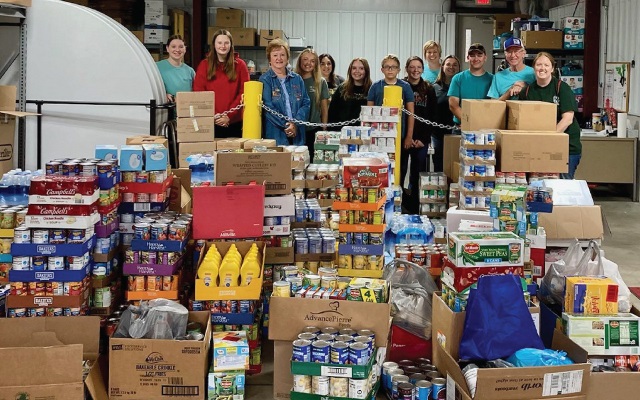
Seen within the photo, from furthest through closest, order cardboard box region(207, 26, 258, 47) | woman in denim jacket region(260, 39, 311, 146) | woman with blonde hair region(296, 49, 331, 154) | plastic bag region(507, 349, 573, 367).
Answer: cardboard box region(207, 26, 258, 47), woman with blonde hair region(296, 49, 331, 154), woman in denim jacket region(260, 39, 311, 146), plastic bag region(507, 349, 573, 367)

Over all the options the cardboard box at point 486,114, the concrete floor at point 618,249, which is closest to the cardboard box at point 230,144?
the cardboard box at point 486,114

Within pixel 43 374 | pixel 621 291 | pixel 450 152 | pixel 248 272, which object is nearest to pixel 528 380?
pixel 621 291

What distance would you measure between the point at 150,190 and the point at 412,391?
81.5 inches

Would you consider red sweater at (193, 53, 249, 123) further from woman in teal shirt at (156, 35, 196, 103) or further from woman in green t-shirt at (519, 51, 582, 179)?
woman in green t-shirt at (519, 51, 582, 179)

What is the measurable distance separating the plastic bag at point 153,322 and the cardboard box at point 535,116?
373 cm

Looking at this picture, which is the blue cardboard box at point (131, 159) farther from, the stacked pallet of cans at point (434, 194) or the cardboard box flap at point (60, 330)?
the stacked pallet of cans at point (434, 194)

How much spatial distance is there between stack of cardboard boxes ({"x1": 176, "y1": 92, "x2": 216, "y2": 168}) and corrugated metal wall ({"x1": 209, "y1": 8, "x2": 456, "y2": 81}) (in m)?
8.45

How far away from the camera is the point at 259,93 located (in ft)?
27.1

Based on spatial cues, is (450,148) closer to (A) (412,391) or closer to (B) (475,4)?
(A) (412,391)

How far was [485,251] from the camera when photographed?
4.27 m

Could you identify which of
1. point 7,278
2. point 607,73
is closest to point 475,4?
point 607,73

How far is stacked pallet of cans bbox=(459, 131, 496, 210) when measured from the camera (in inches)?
272

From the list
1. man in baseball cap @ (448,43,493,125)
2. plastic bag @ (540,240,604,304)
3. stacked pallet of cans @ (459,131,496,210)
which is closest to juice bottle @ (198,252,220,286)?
plastic bag @ (540,240,604,304)

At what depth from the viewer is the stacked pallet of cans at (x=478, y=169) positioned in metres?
6.91
